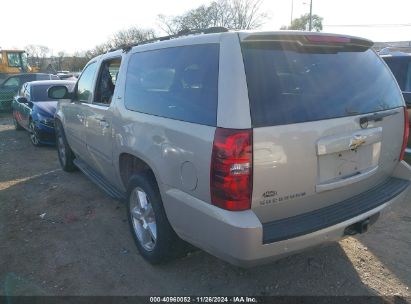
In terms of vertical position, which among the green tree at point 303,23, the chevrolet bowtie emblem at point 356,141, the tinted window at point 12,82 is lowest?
the tinted window at point 12,82

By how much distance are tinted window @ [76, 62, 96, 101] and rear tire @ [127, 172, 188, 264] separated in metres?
1.90

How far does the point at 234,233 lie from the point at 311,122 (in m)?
0.88

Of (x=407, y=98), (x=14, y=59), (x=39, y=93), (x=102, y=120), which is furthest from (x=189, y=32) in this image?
(x=14, y=59)

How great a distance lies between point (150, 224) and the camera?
10.8ft

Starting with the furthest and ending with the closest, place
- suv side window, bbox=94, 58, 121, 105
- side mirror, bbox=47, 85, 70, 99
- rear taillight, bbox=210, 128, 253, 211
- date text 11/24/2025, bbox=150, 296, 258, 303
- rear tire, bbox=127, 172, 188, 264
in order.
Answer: side mirror, bbox=47, 85, 70, 99 < suv side window, bbox=94, 58, 121, 105 < rear tire, bbox=127, 172, 188, 264 < date text 11/24/2025, bbox=150, 296, 258, 303 < rear taillight, bbox=210, 128, 253, 211

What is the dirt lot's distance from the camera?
9.76 ft

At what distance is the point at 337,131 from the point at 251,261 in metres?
1.06

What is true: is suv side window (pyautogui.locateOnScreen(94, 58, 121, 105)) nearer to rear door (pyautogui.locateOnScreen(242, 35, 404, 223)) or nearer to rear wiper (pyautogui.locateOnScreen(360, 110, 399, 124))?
rear door (pyautogui.locateOnScreen(242, 35, 404, 223))

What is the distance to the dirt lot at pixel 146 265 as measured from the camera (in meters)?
2.97

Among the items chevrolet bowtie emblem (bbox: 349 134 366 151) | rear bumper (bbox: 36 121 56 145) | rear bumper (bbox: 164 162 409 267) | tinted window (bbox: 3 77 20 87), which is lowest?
rear bumper (bbox: 36 121 56 145)

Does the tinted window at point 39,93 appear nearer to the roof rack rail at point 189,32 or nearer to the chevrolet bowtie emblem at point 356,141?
the roof rack rail at point 189,32

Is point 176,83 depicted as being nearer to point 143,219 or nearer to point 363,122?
point 143,219

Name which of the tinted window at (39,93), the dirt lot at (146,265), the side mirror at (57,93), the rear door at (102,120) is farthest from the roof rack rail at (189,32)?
the tinted window at (39,93)

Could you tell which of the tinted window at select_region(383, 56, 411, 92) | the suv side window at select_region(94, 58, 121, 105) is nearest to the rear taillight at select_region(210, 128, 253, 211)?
the suv side window at select_region(94, 58, 121, 105)
